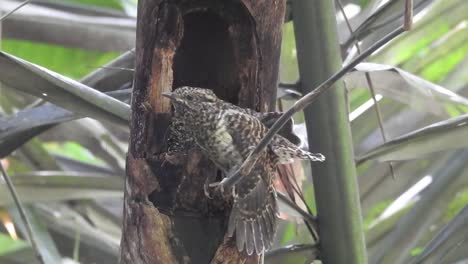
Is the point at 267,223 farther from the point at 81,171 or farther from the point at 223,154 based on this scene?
the point at 81,171

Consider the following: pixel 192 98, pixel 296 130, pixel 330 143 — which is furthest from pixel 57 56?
pixel 330 143

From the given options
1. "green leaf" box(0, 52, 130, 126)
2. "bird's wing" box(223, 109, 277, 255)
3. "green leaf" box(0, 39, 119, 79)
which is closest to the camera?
"green leaf" box(0, 52, 130, 126)

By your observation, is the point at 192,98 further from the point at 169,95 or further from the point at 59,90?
the point at 59,90

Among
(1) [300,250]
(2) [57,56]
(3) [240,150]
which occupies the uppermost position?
(2) [57,56]

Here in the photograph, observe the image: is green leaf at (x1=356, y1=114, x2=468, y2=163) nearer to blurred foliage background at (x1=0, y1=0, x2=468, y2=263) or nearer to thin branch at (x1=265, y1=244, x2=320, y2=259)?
blurred foliage background at (x1=0, y1=0, x2=468, y2=263)

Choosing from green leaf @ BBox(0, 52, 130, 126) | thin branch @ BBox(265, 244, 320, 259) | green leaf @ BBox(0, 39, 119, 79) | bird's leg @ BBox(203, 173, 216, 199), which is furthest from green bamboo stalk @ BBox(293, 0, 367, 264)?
green leaf @ BBox(0, 39, 119, 79)
